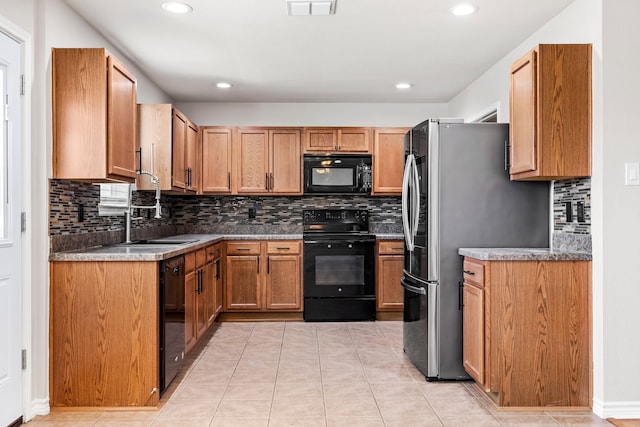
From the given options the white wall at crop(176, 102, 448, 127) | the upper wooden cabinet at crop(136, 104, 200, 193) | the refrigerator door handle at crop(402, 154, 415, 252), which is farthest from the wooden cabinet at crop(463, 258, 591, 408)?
the white wall at crop(176, 102, 448, 127)

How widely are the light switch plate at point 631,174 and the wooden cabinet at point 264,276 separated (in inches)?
130

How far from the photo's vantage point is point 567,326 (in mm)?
2904

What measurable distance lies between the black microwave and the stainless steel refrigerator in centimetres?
227

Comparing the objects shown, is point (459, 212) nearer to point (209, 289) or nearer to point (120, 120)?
point (120, 120)

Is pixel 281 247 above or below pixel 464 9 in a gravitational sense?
below

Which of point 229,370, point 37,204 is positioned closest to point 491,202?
point 229,370

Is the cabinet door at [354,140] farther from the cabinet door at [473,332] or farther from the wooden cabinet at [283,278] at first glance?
the cabinet door at [473,332]

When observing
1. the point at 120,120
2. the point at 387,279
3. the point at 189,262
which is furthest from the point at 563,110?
the point at 387,279

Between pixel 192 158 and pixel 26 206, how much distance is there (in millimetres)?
2661

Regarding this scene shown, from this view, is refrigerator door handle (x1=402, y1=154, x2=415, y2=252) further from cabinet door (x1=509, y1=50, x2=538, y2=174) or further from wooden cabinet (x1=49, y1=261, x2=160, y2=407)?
wooden cabinet (x1=49, y1=261, x2=160, y2=407)

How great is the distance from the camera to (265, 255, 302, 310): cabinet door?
5.47 m

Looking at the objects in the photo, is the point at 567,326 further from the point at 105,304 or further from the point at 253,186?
the point at 253,186

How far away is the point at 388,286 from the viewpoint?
18.1ft

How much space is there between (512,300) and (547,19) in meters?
1.89
